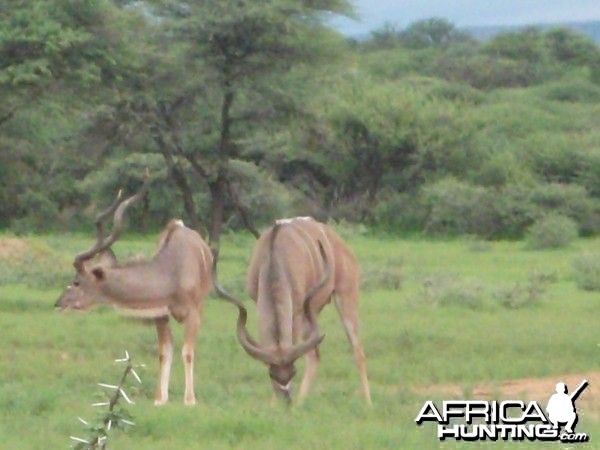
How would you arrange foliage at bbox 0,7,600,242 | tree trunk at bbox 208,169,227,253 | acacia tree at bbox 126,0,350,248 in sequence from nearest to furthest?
foliage at bbox 0,7,600,242 < acacia tree at bbox 126,0,350,248 < tree trunk at bbox 208,169,227,253

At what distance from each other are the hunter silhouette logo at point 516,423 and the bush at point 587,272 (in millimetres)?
10222

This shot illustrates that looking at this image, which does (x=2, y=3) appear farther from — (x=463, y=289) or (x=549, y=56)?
(x=549, y=56)

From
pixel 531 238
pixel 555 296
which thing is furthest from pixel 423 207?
pixel 555 296

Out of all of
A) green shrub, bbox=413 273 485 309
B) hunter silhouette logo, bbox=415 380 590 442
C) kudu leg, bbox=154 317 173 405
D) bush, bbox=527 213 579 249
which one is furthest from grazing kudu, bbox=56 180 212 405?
bush, bbox=527 213 579 249

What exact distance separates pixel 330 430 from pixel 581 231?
21931mm

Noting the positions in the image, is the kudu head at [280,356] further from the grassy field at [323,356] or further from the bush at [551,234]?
the bush at [551,234]

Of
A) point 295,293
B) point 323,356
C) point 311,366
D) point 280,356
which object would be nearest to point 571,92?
point 323,356

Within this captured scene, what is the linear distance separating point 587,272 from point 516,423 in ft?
36.9

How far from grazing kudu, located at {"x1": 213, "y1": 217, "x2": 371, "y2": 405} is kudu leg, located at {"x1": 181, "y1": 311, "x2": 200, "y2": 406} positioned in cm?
42

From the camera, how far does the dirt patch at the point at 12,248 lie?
20.2 metres

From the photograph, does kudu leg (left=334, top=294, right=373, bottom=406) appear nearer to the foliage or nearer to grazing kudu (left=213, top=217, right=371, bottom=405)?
grazing kudu (left=213, top=217, right=371, bottom=405)

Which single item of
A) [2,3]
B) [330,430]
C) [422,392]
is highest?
[2,3]

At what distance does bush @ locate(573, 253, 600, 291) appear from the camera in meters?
18.1

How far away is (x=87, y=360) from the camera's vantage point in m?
11.8
